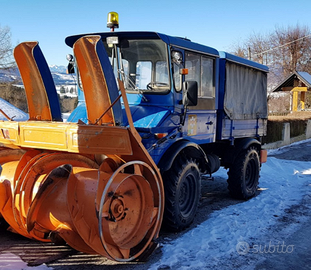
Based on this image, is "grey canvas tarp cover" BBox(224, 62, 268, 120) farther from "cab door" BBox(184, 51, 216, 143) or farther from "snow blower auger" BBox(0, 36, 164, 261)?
"snow blower auger" BBox(0, 36, 164, 261)

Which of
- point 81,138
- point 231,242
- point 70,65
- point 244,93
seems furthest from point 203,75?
point 81,138

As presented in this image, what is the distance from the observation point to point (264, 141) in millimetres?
15328

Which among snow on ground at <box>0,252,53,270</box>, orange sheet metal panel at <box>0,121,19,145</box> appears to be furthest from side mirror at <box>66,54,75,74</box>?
snow on ground at <box>0,252,53,270</box>

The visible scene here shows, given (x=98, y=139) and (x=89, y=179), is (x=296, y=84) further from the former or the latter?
(x=89, y=179)

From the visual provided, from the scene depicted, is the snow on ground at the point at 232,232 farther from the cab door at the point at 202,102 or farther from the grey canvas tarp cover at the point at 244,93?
the grey canvas tarp cover at the point at 244,93

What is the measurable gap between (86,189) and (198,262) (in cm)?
153

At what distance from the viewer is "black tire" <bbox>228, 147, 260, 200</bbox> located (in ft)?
21.4

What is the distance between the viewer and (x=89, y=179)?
333cm

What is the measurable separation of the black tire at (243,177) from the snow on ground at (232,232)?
8.2 inches

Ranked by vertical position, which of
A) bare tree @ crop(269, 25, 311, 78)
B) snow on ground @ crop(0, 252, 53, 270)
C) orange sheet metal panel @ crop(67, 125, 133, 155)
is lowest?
snow on ground @ crop(0, 252, 53, 270)

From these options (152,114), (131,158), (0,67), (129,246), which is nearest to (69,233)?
(129,246)

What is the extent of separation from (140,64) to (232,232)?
2639 millimetres

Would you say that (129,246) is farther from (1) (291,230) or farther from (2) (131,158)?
(1) (291,230)

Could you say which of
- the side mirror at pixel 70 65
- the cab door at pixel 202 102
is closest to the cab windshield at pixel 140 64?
the cab door at pixel 202 102
